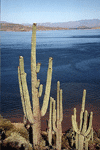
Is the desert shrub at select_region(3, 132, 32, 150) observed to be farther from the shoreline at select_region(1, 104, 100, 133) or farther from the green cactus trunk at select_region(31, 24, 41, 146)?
the shoreline at select_region(1, 104, 100, 133)

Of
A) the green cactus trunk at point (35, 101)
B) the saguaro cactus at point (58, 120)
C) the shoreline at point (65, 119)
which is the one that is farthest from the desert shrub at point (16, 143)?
the shoreline at point (65, 119)

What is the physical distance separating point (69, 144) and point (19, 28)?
15230cm

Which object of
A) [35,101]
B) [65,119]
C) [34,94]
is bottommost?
[65,119]

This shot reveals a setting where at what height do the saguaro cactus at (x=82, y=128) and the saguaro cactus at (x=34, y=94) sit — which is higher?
the saguaro cactus at (x=34, y=94)

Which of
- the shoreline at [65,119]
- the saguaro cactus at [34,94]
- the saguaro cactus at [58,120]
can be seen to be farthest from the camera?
the shoreline at [65,119]

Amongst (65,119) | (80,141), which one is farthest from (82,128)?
(65,119)

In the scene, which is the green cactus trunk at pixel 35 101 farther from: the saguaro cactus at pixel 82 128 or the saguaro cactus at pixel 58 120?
the saguaro cactus at pixel 82 128

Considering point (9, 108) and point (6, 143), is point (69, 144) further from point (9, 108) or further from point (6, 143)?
point (9, 108)

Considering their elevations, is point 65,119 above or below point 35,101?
below

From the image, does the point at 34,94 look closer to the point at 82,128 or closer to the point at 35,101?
the point at 35,101

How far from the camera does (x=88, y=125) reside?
22.5 ft

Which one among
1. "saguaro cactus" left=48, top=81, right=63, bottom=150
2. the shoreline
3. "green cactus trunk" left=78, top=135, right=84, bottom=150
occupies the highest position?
"saguaro cactus" left=48, top=81, right=63, bottom=150

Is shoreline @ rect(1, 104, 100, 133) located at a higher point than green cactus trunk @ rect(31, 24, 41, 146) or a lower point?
lower

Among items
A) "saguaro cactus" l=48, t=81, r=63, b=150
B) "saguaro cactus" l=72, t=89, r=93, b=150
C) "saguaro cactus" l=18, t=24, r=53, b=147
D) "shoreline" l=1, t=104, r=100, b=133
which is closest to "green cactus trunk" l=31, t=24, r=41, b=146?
"saguaro cactus" l=18, t=24, r=53, b=147
